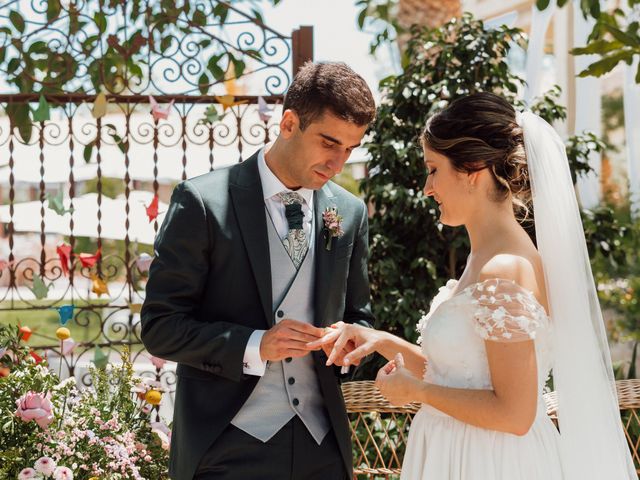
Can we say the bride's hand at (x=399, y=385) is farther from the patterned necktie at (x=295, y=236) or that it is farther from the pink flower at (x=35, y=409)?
the pink flower at (x=35, y=409)

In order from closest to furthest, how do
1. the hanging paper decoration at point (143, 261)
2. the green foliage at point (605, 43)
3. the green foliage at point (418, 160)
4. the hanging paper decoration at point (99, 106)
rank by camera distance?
the hanging paper decoration at point (143, 261), the hanging paper decoration at point (99, 106), the green foliage at point (605, 43), the green foliage at point (418, 160)

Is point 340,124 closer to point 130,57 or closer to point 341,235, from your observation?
point 341,235

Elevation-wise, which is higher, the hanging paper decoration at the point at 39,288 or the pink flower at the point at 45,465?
the hanging paper decoration at the point at 39,288

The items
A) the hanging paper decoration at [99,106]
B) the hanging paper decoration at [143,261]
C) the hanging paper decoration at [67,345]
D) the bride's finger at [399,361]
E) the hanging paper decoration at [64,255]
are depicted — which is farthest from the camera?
the hanging paper decoration at [99,106]

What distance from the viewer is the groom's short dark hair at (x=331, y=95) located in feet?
8.11

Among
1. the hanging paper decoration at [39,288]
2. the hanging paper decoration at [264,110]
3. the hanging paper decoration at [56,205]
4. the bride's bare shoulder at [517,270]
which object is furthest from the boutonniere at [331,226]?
the hanging paper decoration at [39,288]

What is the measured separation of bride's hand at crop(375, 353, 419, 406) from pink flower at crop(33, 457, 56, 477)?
1.30 m

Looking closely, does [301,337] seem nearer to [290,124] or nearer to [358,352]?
[358,352]

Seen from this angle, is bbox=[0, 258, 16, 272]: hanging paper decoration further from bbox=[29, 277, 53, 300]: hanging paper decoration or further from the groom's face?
the groom's face

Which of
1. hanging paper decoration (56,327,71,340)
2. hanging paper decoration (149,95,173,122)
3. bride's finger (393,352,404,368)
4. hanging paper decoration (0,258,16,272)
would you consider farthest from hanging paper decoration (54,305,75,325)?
bride's finger (393,352,404,368)

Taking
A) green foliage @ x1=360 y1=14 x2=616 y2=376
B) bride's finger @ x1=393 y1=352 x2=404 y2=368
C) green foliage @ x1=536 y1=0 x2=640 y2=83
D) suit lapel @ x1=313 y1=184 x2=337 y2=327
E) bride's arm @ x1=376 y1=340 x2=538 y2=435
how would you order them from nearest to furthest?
bride's arm @ x1=376 y1=340 x2=538 y2=435 < bride's finger @ x1=393 y1=352 x2=404 y2=368 < suit lapel @ x1=313 y1=184 x2=337 y2=327 < green foliage @ x1=536 y1=0 x2=640 y2=83 < green foliage @ x1=360 y1=14 x2=616 y2=376

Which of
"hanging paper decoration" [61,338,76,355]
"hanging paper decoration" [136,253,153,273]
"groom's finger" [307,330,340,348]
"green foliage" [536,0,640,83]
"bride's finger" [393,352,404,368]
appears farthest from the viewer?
"green foliage" [536,0,640,83]

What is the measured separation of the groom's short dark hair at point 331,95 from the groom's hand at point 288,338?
585mm

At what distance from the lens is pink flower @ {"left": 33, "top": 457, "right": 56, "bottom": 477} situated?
3.04 meters
